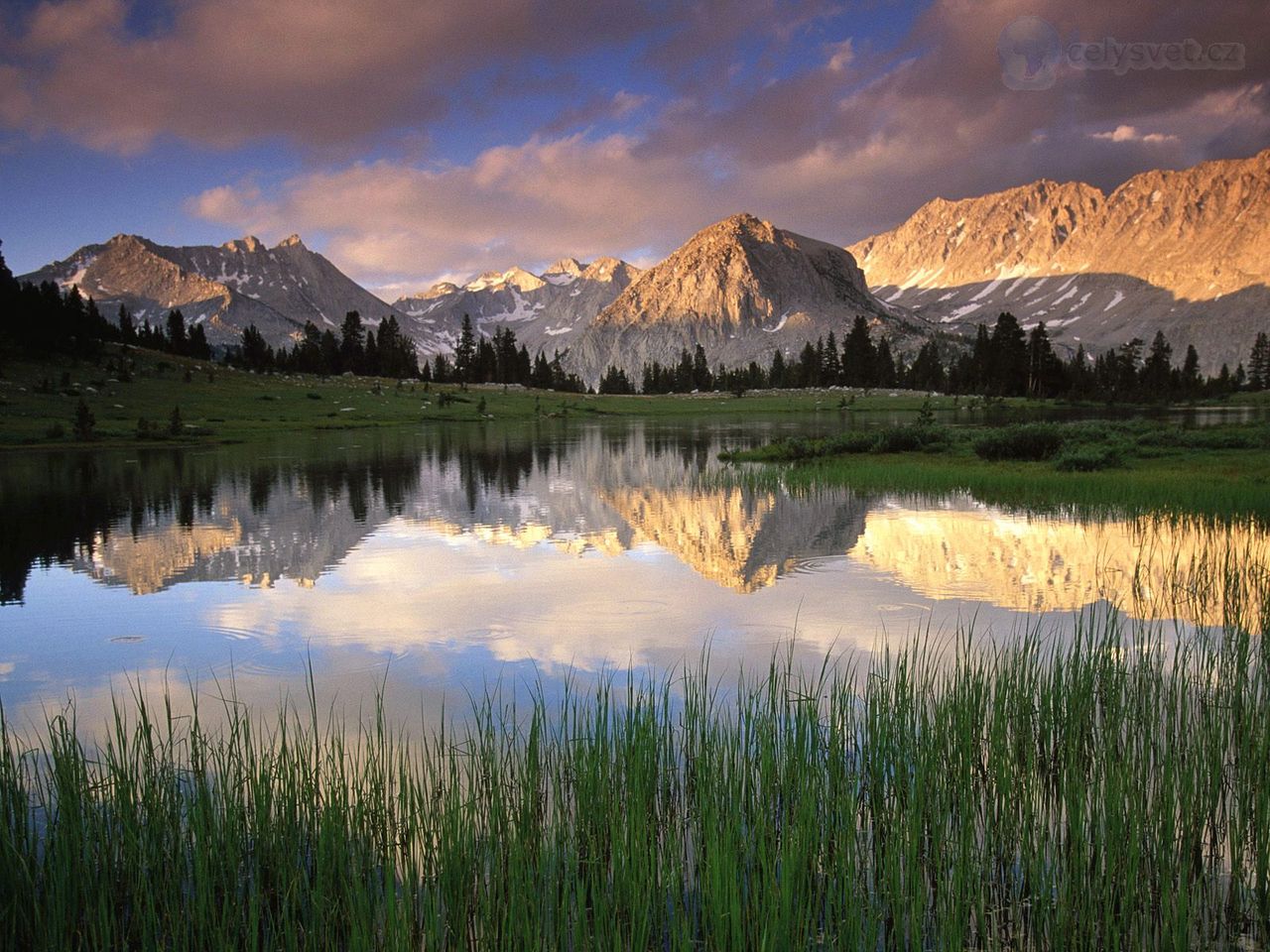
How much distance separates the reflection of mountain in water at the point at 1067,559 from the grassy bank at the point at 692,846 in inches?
252

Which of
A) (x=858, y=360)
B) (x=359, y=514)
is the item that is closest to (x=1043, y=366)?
(x=858, y=360)

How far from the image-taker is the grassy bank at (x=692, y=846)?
16.5 feet

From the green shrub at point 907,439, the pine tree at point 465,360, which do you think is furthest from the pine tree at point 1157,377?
the pine tree at point 465,360

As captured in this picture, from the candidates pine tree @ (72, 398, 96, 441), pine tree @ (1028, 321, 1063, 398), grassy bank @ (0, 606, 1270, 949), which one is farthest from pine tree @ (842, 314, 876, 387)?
grassy bank @ (0, 606, 1270, 949)

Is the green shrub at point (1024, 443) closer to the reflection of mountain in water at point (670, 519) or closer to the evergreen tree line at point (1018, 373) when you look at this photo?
the reflection of mountain in water at point (670, 519)

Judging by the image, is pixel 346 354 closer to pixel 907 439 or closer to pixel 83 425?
pixel 83 425

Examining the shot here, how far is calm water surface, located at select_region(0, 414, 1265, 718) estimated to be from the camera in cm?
1167

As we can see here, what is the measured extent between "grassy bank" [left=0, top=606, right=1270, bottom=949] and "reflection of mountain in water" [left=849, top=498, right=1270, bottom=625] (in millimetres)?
6412

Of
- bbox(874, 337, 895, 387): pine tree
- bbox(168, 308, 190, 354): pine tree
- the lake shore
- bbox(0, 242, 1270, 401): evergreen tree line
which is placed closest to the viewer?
the lake shore

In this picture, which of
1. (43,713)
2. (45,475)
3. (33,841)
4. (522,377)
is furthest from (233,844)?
(522,377)

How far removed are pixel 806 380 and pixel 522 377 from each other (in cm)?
6531

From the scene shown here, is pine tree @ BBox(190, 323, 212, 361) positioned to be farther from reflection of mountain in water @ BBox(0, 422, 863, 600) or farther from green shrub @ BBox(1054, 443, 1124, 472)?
green shrub @ BBox(1054, 443, 1124, 472)

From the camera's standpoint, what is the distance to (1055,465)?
1270 inches

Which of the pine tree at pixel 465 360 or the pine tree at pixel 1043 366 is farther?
the pine tree at pixel 465 360
